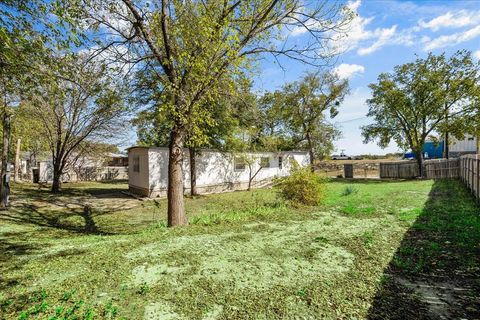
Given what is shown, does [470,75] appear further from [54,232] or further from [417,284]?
[54,232]

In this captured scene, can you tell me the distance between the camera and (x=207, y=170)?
56.6ft

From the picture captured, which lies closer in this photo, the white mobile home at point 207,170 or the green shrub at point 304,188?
the green shrub at point 304,188

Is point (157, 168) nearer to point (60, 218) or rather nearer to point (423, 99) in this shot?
point (60, 218)

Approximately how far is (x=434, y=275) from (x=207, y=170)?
46.8ft

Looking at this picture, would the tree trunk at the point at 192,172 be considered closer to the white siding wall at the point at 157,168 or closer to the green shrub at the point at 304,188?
the white siding wall at the point at 157,168

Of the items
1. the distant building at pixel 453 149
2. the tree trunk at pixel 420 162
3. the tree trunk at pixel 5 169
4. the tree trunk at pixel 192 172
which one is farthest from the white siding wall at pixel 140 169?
the distant building at pixel 453 149

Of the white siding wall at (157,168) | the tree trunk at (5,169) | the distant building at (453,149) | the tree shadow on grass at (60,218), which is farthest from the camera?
the distant building at (453,149)

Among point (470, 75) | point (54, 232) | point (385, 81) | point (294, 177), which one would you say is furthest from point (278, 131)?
point (54, 232)

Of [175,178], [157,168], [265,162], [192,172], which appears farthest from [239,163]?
[175,178]

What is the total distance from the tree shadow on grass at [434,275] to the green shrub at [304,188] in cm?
353

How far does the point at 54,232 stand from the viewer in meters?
7.80

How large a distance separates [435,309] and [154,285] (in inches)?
136

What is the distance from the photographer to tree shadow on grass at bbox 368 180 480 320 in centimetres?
305

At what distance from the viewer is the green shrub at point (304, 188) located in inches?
385
